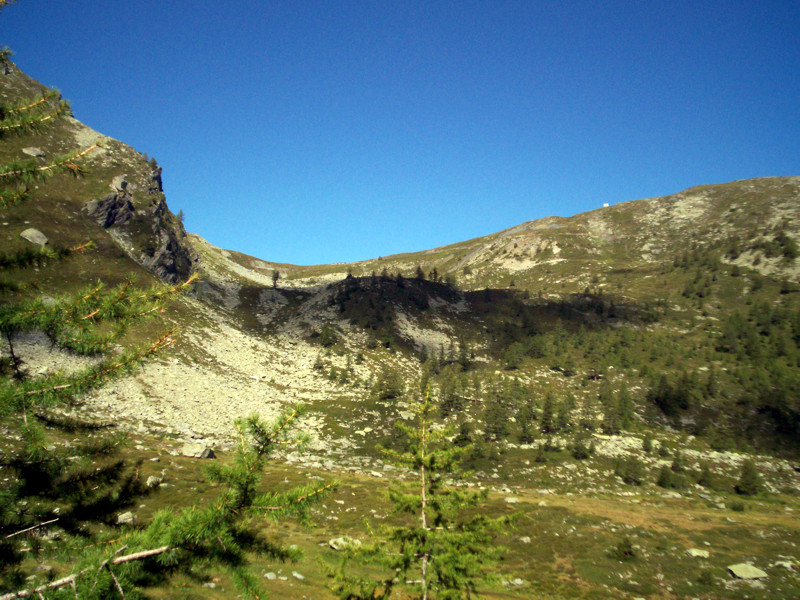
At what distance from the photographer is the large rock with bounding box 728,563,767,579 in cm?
1827

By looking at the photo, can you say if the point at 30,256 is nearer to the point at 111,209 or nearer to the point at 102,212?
the point at 102,212

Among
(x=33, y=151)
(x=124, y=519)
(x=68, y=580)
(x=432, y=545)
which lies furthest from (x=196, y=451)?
(x=33, y=151)

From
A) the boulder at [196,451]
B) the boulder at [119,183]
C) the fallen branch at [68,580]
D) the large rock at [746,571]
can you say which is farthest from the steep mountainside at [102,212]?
the large rock at [746,571]

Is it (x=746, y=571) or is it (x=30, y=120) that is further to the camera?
(x=746, y=571)

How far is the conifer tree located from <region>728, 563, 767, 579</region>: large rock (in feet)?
55.4

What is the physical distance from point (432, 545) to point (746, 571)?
19.4 m

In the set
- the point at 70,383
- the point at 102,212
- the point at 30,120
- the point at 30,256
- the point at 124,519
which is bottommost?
the point at 124,519

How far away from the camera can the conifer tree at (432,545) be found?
31.3ft

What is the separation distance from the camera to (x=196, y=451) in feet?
92.1

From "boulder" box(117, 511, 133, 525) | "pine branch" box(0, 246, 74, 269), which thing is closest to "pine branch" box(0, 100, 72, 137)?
"pine branch" box(0, 246, 74, 269)

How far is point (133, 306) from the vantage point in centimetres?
573

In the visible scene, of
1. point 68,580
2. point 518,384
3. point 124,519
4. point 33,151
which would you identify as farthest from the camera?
point 33,151

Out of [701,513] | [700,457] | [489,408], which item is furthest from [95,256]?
[700,457]

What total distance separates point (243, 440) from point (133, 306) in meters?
2.99
